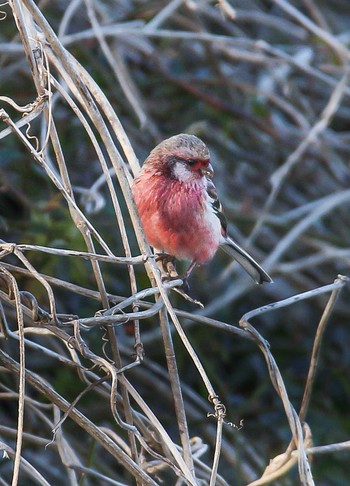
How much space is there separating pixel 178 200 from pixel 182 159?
153mm

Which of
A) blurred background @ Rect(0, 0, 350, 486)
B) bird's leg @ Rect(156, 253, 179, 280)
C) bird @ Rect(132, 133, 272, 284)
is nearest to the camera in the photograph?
bird @ Rect(132, 133, 272, 284)

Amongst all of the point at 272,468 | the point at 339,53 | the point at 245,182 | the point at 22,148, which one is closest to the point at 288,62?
the point at 339,53

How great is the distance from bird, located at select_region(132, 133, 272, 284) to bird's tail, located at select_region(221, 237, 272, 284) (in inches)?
6.6

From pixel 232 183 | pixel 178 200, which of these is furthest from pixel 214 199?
pixel 232 183

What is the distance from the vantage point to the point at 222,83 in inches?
195

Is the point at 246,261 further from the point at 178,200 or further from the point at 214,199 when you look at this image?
the point at 178,200

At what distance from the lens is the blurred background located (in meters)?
3.97

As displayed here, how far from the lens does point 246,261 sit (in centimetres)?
354

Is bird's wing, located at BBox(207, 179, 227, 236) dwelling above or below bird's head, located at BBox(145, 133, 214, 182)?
below

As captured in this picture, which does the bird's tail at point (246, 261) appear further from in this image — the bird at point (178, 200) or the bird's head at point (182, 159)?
the bird's head at point (182, 159)

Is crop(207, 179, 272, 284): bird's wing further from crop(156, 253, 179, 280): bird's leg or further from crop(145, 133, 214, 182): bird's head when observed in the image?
crop(156, 253, 179, 280): bird's leg

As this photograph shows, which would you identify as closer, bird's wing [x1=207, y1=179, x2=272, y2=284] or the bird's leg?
the bird's leg

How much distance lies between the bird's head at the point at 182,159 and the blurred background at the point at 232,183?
635mm

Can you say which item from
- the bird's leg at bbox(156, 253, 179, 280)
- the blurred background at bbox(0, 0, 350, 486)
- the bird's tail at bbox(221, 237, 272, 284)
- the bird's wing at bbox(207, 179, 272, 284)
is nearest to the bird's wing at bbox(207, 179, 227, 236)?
the bird's wing at bbox(207, 179, 272, 284)
